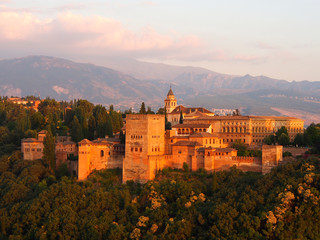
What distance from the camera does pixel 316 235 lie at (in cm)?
3338

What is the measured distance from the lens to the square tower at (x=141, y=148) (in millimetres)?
44250

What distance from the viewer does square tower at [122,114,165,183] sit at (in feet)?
145

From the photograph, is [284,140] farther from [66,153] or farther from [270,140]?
[66,153]

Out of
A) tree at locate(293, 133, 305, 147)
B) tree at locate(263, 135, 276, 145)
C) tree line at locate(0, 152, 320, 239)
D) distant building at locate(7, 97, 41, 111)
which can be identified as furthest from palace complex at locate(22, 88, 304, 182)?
distant building at locate(7, 97, 41, 111)

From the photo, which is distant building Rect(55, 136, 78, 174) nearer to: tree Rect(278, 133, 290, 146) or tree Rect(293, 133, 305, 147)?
tree Rect(278, 133, 290, 146)

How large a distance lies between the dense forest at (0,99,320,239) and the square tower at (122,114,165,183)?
96cm

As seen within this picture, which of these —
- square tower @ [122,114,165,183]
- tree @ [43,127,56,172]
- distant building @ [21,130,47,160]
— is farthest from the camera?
distant building @ [21,130,47,160]

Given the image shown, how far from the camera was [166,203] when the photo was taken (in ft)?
131

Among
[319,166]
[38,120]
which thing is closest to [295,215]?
[319,166]

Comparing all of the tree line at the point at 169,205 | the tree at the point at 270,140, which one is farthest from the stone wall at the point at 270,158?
the tree at the point at 270,140

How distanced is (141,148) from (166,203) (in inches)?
262

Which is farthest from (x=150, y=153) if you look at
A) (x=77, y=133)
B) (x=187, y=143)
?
(x=77, y=133)

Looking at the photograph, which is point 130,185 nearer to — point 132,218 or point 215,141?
point 132,218

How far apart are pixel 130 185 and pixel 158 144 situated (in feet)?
15.4
